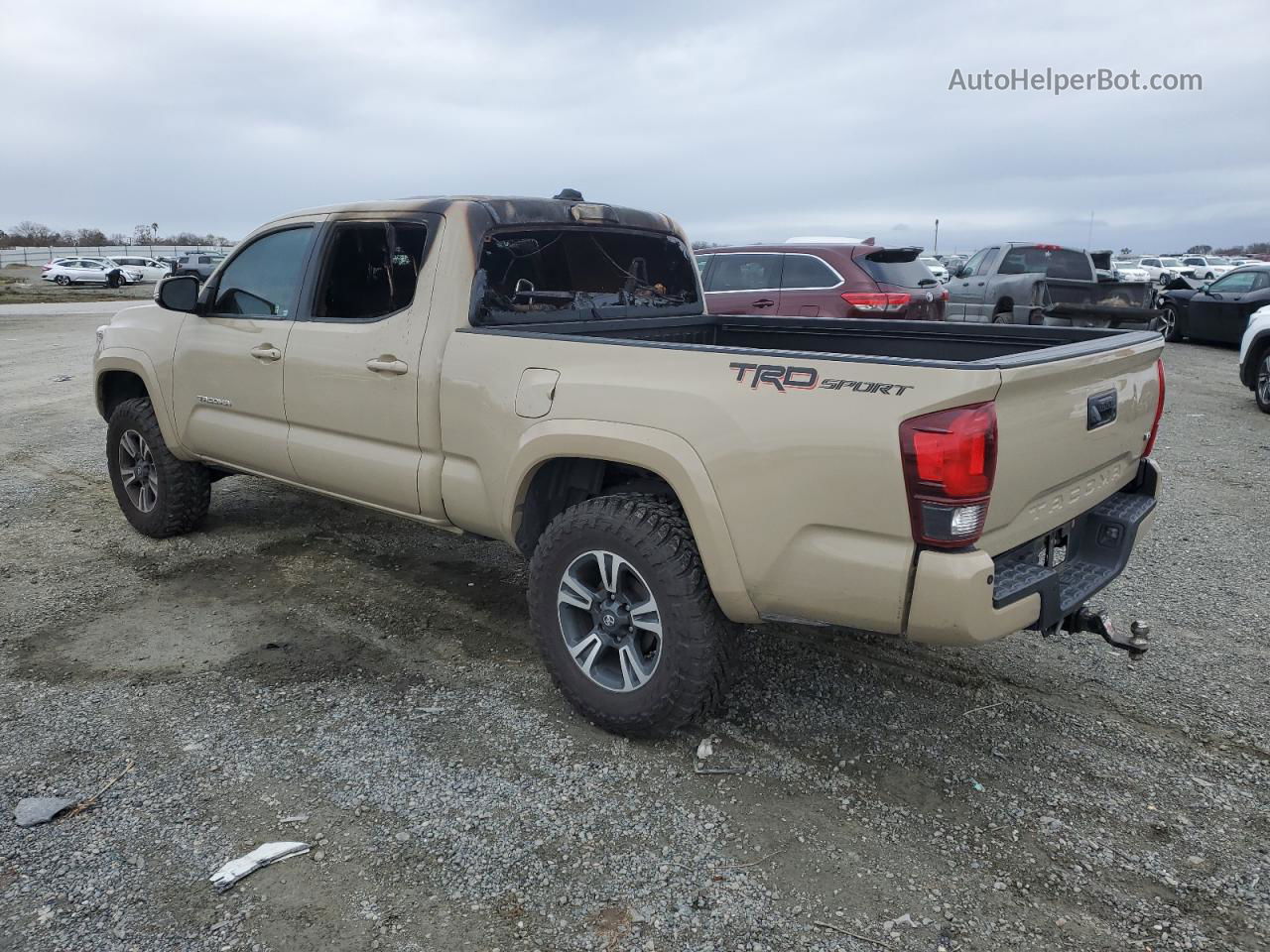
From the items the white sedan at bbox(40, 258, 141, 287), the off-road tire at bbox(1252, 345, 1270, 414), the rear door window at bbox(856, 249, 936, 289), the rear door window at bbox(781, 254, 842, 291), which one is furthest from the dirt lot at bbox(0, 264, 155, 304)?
the off-road tire at bbox(1252, 345, 1270, 414)

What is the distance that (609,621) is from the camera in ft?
10.8

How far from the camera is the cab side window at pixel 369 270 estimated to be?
402cm

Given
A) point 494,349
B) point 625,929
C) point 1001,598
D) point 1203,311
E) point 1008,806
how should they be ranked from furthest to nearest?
point 1203,311
point 494,349
point 1008,806
point 1001,598
point 625,929

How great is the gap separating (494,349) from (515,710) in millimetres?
1393

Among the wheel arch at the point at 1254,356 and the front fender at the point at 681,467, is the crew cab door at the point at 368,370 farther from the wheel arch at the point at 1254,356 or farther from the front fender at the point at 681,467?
the wheel arch at the point at 1254,356

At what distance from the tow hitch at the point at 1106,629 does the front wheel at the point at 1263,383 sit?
8480 mm

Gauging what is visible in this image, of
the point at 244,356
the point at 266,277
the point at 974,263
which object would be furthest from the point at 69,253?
the point at 244,356

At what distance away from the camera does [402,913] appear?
8.22 feet

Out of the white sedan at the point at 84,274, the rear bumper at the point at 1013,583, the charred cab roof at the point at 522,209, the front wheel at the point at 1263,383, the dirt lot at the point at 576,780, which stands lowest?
the dirt lot at the point at 576,780

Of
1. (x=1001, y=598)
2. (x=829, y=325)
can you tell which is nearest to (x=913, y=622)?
(x=1001, y=598)

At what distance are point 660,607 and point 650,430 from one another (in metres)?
0.59

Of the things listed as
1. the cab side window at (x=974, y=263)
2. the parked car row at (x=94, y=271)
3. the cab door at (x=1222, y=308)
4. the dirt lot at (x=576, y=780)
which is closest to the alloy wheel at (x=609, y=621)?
the dirt lot at (x=576, y=780)

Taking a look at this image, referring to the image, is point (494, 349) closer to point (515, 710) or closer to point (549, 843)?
point (515, 710)

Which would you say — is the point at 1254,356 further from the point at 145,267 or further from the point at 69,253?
the point at 69,253
